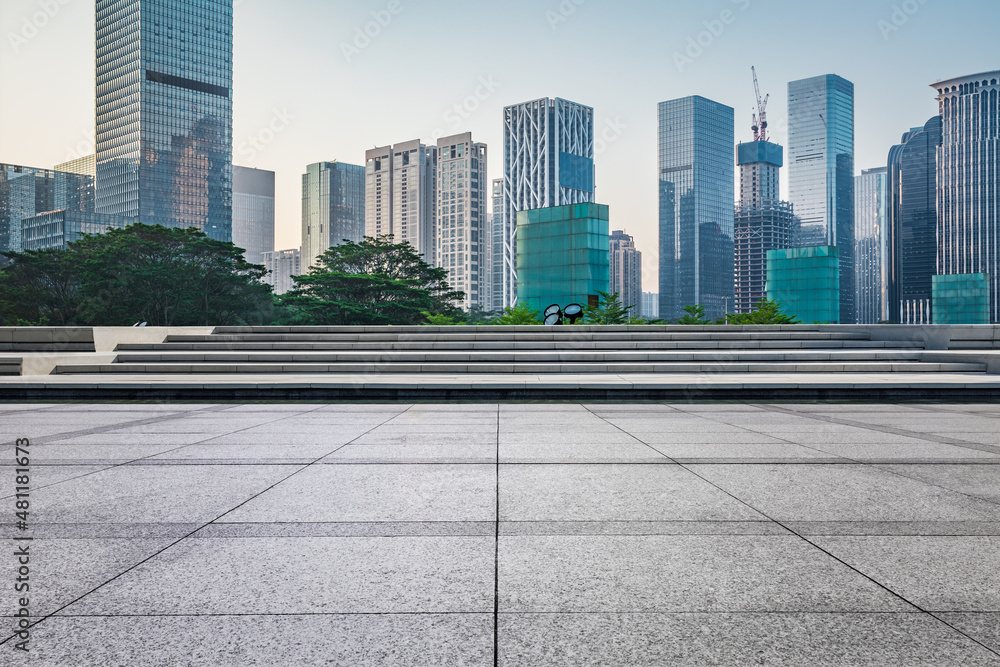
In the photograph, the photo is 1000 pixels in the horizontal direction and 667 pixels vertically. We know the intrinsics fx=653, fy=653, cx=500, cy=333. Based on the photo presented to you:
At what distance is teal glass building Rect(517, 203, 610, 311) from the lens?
336 ft

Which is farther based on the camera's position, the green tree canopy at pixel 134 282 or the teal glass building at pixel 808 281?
the teal glass building at pixel 808 281

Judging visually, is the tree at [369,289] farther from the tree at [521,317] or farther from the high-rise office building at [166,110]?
the high-rise office building at [166,110]

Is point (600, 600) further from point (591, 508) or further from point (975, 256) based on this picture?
point (975, 256)

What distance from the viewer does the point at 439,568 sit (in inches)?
147

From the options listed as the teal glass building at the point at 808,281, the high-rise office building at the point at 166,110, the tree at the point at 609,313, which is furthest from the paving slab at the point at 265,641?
the high-rise office building at the point at 166,110

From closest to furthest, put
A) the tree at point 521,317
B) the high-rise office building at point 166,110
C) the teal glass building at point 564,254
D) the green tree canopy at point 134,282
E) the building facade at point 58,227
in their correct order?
the tree at point 521,317 < the green tree canopy at point 134,282 < the teal glass building at point 564,254 < the building facade at point 58,227 < the high-rise office building at point 166,110

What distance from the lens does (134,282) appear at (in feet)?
160

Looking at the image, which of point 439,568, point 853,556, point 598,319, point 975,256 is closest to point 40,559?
point 439,568

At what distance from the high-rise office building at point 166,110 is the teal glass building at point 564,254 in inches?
3560

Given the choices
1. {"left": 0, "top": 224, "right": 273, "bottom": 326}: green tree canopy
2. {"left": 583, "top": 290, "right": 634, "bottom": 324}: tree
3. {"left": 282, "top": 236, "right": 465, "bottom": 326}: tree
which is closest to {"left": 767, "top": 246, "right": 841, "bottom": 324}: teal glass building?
{"left": 282, "top": 236, "right": 465, "bottom": 326}: tree

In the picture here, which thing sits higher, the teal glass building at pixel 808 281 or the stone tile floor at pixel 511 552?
the teal glass building at pixel 808 281

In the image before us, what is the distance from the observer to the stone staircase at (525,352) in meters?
16.0

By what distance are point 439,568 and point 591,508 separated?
5.46 feet

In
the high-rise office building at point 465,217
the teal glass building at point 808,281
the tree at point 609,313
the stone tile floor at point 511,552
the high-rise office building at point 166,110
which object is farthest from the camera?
the high-rise office building at point 465,217
